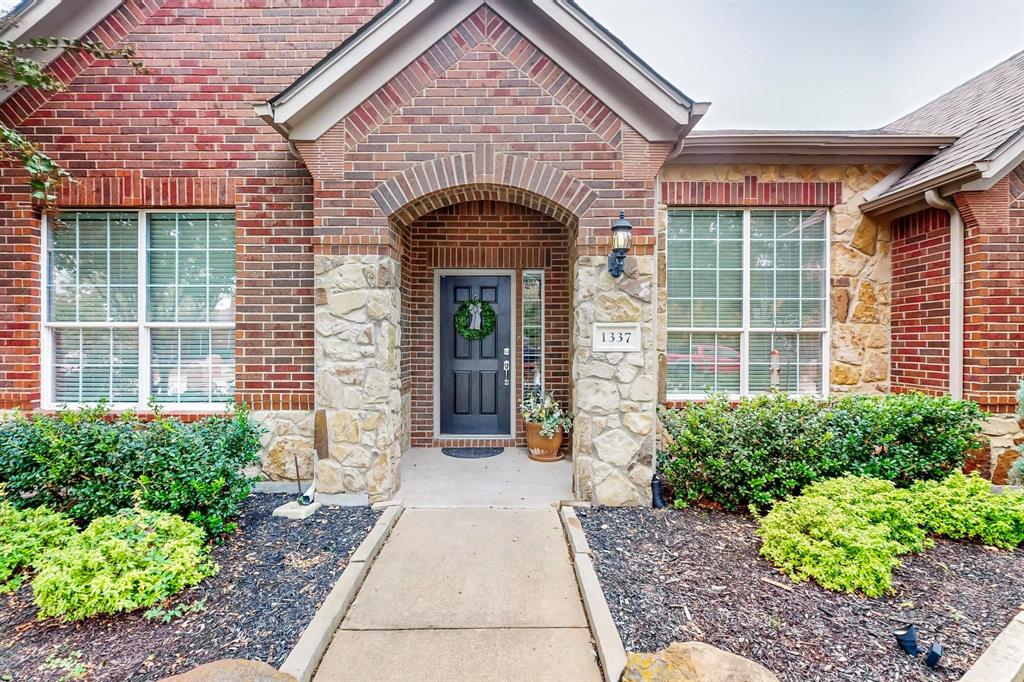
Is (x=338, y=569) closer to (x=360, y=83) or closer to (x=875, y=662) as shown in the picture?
(x=875, y=662)

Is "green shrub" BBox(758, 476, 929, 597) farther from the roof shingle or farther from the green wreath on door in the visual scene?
the green wreath on door

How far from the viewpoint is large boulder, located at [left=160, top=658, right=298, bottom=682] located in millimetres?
2266

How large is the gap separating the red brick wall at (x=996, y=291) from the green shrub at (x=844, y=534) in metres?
1.91

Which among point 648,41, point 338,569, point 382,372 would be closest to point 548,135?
point 382,372

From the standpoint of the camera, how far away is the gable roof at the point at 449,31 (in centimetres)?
399

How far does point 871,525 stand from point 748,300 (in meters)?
2.74

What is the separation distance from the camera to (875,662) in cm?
242

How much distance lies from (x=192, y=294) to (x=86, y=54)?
259 centimetres

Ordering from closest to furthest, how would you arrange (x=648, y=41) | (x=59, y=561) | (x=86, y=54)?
(x=59, y=561)
(x=86, y=54)
(x=648, y=41)

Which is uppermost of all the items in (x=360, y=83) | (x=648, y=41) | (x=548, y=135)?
(x=648, y=41)

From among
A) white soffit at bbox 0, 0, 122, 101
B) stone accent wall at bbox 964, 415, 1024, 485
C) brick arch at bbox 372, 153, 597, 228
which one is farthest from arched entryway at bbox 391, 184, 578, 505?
stone accent wall at bbox 964, 415, 1024, 485

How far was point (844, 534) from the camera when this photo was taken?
10.3 ft

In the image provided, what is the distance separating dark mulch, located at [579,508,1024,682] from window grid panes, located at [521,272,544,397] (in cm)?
283

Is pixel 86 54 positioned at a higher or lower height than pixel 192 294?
higher
